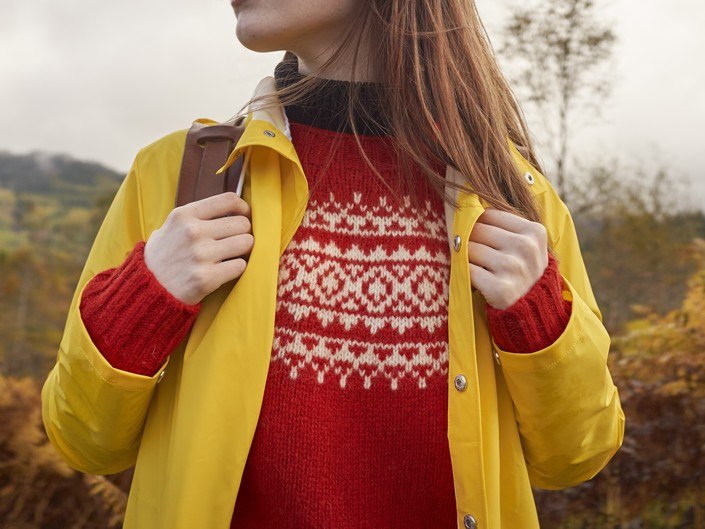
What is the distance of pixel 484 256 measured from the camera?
5.31 feet

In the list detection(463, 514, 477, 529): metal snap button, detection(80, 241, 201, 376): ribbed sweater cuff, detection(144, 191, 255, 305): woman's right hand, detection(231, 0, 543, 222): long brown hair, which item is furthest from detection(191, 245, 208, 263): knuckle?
detection(463, 514, 477, 529): metal snap button

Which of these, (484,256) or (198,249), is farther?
(484,256)

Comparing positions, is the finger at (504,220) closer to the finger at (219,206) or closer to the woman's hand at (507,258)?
the woman's hand at (507,258)

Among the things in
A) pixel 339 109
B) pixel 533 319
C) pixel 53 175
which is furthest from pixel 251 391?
pixel 53 175

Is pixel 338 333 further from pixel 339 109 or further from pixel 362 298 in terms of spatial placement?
pixel 339 109

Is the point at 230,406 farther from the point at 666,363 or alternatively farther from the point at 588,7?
the point at 588,7

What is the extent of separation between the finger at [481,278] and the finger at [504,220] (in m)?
0.14

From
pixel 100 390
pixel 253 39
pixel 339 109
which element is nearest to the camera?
pixel 100 390

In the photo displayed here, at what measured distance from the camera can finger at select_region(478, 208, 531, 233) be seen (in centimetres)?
165

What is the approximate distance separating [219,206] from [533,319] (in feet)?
2.55

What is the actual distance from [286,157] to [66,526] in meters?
3.41

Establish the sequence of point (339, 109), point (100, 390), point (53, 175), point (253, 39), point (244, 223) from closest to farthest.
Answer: point (100, 390)
point (244, 223)
point (253, 39)
point (339, 109)
point (53, 175)

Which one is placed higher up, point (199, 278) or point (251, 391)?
point (199, 278)

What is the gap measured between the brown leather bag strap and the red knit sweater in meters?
0.20
